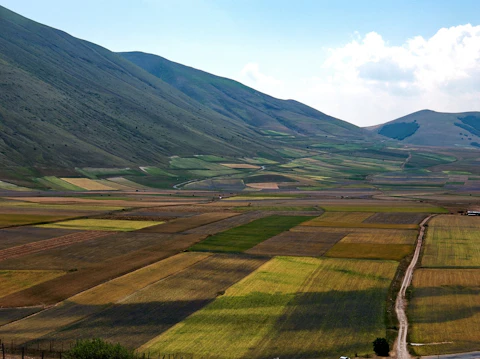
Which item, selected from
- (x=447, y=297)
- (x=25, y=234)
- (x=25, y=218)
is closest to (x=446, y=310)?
(x=447, y=297)

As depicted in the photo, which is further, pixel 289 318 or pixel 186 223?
pixel 186 223

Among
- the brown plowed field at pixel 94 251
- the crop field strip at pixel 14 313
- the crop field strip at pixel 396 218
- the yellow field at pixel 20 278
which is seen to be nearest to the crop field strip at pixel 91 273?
the brown plowed field at pixel 94 251

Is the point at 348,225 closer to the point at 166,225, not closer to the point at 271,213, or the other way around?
the point at 271,213

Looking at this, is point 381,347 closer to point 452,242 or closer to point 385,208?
point 452,242

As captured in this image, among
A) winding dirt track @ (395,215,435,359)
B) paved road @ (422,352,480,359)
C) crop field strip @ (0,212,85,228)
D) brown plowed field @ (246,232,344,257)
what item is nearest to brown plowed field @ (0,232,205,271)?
brown plowed field @ (246,232,344,257)

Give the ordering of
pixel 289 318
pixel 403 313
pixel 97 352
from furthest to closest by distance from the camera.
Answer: pixel 403 313 → pixel 289 318 → pixel 97 352

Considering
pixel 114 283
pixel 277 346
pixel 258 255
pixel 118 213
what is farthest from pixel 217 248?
pixel 118 213
